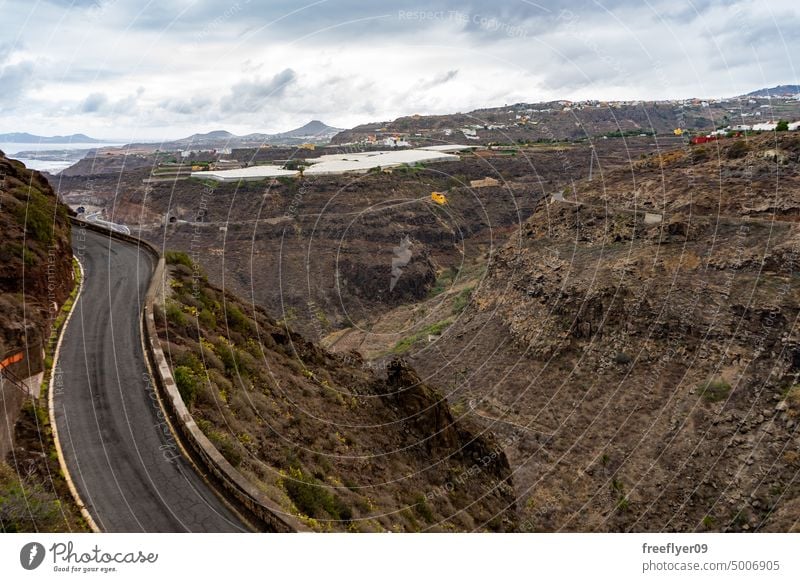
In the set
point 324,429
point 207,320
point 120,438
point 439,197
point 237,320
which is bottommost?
point 324,429

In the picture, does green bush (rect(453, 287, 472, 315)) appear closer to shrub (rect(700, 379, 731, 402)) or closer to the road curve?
shrub (rect(700, 379, 731, 402))

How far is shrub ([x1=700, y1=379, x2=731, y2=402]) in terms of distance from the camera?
2765 centimetres

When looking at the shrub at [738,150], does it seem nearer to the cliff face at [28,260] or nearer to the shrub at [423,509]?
the shrub at [423,509]

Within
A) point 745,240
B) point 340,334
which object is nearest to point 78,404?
point 745,240

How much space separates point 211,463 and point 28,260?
1339 cm

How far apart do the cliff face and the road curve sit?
5.01ft

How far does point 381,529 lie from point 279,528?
412 centimetres

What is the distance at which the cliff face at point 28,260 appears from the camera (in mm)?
18344

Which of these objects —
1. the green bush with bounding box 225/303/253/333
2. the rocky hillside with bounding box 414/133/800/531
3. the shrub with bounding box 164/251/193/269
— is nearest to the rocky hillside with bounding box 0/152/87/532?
the shrub with bounding box 164/251/193/269

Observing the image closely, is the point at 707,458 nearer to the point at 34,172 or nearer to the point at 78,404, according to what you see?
the point at 78,404

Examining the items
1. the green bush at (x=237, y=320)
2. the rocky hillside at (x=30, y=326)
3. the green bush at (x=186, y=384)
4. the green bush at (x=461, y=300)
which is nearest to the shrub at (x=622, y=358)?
the green bush at (x=461, y=300)

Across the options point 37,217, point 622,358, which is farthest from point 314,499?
point 622,358
